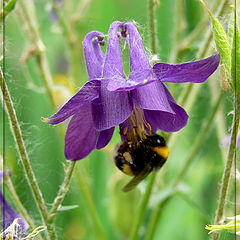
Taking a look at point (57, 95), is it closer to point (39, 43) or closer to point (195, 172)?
point (39, 43)

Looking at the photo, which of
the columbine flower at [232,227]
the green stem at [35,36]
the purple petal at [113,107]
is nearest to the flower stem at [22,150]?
the purple petal at [113,107]

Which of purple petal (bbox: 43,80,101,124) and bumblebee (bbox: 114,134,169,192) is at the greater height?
purple petal (bbox: 43,80,101,124)

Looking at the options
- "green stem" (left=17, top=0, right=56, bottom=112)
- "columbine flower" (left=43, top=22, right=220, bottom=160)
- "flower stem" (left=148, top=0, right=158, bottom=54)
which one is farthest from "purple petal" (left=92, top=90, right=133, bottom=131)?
"green stem" (left=17, top=0, right=56, bottom=112)


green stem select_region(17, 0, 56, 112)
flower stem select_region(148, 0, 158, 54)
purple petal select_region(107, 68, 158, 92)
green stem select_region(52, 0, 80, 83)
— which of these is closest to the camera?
purple petal select_region(107, 68, 158, 92)

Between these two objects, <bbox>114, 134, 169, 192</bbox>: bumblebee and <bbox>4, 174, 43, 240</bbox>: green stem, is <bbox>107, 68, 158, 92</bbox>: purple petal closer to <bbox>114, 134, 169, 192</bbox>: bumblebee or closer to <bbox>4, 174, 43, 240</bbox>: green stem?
<bbox>114, 134, 169, 192</bbox>: bumblebee

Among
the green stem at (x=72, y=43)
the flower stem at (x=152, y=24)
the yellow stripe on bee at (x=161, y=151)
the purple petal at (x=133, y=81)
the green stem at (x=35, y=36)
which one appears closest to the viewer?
the purple petal at (x=133, y=81)

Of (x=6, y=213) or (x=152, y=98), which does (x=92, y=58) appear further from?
(x=6, y=213)

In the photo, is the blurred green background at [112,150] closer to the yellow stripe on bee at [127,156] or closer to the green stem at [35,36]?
the green stem at [35,36]
